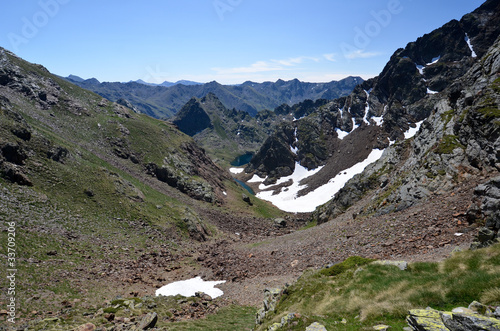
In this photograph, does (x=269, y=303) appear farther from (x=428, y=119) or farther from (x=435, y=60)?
(x=435, y=60)

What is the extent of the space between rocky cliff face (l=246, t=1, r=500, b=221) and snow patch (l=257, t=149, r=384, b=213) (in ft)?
18.7

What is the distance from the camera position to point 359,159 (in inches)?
6260

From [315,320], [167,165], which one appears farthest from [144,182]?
[315,320]

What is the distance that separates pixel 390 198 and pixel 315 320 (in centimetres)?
3554

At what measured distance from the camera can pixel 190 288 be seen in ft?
123

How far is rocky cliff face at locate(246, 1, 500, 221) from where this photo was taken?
39.0 m

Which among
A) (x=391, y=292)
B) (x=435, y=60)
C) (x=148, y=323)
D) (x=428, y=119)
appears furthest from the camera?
(x=435, y=60)

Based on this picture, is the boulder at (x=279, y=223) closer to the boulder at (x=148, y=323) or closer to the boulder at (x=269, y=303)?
the boulder at (x=269, y=303)

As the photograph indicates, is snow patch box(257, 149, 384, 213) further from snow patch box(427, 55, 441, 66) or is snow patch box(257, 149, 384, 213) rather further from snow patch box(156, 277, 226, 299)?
snow patch box(156, 277, 226, 299)

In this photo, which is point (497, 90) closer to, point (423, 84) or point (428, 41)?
point (423, 84)

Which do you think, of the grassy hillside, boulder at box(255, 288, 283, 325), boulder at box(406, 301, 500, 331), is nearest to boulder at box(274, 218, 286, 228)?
boulder at box(255, 288, 283, 325)

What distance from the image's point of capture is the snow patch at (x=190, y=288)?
3565 cm

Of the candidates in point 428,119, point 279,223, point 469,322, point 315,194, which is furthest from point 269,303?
point 315,194

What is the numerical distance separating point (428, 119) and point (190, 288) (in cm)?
6037
